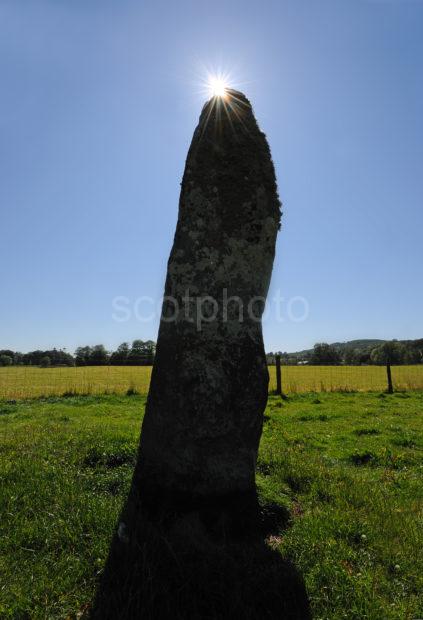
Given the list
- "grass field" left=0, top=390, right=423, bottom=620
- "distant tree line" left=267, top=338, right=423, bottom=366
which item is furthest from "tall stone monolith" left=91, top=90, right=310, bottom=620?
"distant tree line" left=267, top=338, right=423, bottom=366

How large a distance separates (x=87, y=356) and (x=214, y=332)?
302 feet

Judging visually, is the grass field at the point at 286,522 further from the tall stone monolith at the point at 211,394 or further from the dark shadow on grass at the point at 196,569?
the tall stone monolith at the point at 211,394

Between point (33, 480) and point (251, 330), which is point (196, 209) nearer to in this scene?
point (251, 330)

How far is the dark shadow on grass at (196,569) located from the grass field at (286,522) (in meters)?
0.18

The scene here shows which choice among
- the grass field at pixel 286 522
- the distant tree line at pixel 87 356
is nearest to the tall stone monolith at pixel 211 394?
the grass field at pixel 286 522

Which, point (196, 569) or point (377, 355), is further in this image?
point (377, 355)

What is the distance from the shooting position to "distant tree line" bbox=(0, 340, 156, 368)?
8044 cm

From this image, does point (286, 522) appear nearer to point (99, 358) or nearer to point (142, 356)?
point (142, 356)

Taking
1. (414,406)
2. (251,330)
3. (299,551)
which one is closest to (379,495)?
(299,551)

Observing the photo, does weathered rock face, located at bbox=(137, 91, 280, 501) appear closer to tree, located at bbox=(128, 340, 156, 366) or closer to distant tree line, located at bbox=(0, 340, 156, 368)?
tree, located at bbox=(128, 340, 156, 366)

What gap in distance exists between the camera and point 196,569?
3.91 meters

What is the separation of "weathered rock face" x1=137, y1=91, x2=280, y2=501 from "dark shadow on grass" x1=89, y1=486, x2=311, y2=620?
0.30 meters

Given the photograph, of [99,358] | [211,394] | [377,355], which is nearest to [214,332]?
[211,394]

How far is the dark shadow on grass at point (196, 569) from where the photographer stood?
3.53 metres
